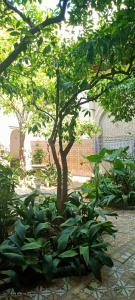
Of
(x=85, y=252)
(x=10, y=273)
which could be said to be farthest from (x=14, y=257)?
(x=85, y=252)

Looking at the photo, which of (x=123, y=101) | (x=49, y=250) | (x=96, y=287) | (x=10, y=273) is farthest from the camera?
(x=123, y=101)

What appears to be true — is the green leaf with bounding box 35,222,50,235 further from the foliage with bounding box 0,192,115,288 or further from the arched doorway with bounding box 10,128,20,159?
the arched doorway with bounding box 10,128,20,159

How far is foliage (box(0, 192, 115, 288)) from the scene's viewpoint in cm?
267

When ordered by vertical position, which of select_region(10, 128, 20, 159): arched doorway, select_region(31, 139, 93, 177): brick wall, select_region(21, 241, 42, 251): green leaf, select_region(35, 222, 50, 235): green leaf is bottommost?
select_region(21, 241, 42, 251): green leaf

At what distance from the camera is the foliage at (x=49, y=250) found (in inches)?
105

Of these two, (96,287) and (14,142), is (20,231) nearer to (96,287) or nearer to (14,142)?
(96,287)

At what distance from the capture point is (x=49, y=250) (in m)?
3.12

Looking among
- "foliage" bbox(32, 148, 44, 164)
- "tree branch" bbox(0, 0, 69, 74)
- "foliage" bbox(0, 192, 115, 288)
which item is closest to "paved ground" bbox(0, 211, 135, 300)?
"foliage" bbox(0, 192, 115, 288)

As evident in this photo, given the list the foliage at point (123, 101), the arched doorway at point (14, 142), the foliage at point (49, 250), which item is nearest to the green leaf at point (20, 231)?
the foliage at point (49, 250)

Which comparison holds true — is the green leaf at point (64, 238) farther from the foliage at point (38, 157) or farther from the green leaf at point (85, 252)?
the foliage at point (38, 157)

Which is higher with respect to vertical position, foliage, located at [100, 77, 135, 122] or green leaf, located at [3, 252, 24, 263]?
foliage, located at [100, 77, 135, 122]

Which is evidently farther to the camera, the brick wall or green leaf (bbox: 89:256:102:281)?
the brick wall

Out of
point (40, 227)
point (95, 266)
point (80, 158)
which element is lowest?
point (95, 266)

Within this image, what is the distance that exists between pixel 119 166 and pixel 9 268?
66.8 inches
